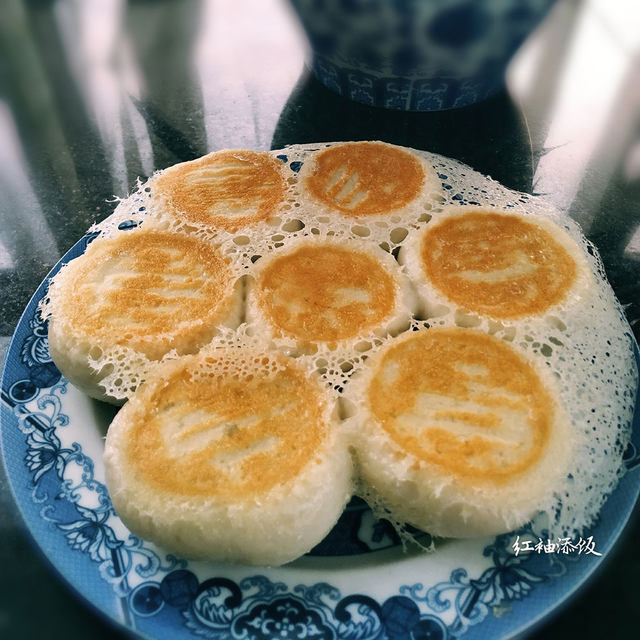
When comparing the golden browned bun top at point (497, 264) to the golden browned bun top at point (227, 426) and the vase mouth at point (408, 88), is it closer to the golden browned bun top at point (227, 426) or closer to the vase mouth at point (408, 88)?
the golden browned bun top at point (227, 426)

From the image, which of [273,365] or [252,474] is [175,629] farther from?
[273,365]

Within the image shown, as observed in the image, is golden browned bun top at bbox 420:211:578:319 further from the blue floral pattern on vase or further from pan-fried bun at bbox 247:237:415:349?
the blue floral pattern on vase

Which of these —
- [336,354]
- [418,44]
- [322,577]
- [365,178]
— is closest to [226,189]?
[365,178]

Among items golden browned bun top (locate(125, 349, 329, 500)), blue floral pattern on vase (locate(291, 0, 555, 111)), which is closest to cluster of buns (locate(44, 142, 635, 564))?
golden browned bun top (locate(125, 349, 329, 500))

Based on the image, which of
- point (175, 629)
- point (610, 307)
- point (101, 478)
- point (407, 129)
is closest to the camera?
point (175, 629)

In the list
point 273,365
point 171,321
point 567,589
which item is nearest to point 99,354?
point 171,321

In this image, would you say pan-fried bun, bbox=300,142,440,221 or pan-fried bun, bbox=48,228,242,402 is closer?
pan-fried bun, bbox=48,228,242,402

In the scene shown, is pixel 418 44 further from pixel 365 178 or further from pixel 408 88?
pixel 365 178
